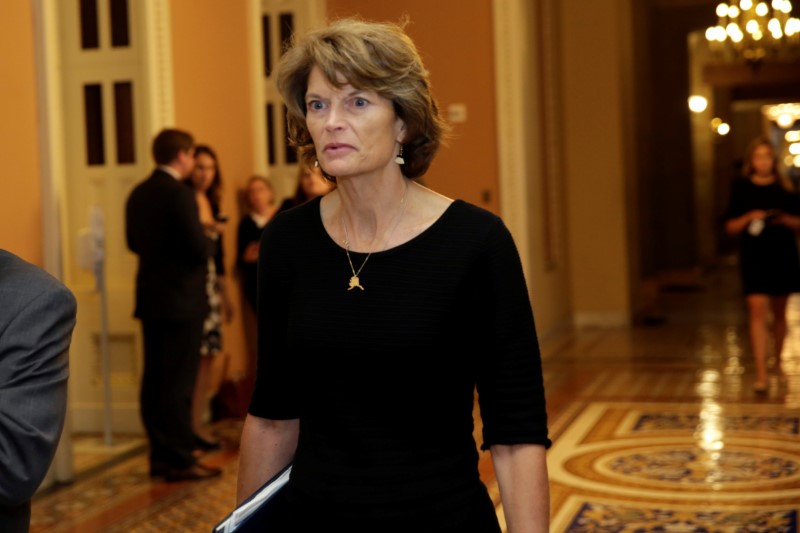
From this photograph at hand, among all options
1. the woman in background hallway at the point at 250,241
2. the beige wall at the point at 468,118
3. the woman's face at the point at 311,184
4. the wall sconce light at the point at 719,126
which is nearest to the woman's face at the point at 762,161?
the woman's face at the point at 311,184

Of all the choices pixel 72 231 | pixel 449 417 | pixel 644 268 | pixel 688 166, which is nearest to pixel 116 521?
pixel 72 231

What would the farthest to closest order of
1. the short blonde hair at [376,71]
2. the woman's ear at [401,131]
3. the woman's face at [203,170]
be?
the woman's face at [203,170], the woman's ear at [401,131], the short blonde hair at [376,71]

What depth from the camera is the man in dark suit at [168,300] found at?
6.02m

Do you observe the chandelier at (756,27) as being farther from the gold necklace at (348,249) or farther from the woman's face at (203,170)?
the gold necklace at (348,249)

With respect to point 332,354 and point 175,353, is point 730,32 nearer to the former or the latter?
point 175,353

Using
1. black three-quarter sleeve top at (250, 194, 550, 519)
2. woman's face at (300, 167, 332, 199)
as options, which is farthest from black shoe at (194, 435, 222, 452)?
black three-quarter sleeve top at (250, 194, 550, 519)

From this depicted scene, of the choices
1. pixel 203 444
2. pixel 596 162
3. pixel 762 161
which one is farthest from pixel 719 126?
pixel 203 444

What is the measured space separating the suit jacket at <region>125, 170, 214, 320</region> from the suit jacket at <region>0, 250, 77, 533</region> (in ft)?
13.6

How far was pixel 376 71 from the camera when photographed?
Result: 187 centimetres

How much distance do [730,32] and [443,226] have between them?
14322mm

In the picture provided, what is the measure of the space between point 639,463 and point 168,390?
247 centimetres

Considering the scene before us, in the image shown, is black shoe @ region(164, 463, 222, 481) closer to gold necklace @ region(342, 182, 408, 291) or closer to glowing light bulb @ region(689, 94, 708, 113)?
gold necklace @ region(342, 182, 408, 291)

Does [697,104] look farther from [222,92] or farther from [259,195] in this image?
[259,195]

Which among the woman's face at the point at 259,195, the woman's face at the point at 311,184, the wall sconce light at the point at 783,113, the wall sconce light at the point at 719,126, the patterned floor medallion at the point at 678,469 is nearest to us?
the patterned floor medallion at the point at 678,469
